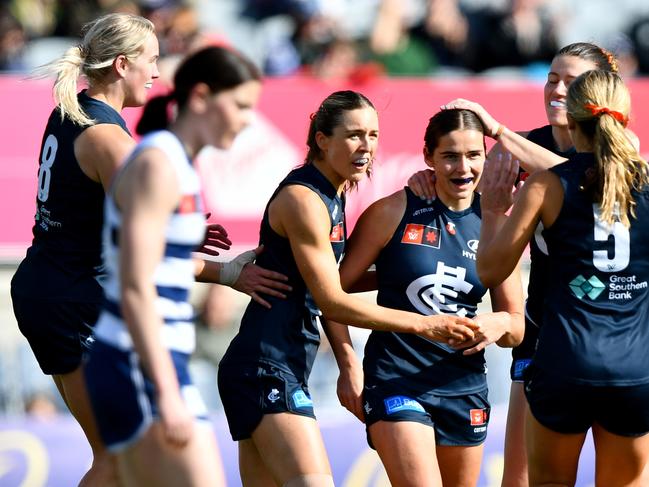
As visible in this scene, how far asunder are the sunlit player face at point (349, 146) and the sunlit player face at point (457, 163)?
14.3 inches

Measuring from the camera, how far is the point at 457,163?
511 centimetres

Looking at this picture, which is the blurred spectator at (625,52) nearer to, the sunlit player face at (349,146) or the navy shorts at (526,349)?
the navy shorts at (526,349)

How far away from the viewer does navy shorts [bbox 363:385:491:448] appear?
16.4 ft

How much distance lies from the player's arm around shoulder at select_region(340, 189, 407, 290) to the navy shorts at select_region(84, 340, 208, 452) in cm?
173

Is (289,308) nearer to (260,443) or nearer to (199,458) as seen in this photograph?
(260,443)

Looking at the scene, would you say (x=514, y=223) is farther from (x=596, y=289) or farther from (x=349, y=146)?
(x=349, y=146)

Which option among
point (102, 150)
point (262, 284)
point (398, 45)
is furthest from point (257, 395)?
point (398, 45)

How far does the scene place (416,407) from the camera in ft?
16.4

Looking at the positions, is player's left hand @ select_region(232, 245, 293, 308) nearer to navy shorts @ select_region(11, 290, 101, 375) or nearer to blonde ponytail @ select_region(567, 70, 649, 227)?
navy shorts @ select_region(11, 290, 101, 375)

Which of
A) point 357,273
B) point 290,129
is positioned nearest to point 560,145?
point 357,273

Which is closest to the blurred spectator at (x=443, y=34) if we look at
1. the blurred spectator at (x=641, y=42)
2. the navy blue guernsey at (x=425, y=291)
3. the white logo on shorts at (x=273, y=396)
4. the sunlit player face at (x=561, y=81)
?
the blurred spectator at (x=641, y=42)

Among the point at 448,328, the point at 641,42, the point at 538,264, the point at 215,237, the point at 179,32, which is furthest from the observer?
the point at 641,42

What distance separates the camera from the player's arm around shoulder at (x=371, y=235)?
5.12 m

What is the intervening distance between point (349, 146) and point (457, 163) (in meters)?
0.53
